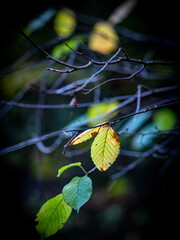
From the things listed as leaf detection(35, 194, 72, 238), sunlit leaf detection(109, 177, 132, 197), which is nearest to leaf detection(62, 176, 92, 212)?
leaf detection(35, 194, 72, 238)

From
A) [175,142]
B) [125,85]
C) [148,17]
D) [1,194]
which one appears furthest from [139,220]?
[148,17]

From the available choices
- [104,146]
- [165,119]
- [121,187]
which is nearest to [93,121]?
[165,119]

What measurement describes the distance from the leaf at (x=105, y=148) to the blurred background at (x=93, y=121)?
0.57 metres

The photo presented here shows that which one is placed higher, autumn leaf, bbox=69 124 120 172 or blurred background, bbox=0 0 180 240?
autumn leaf, bbox=69 124 120 172

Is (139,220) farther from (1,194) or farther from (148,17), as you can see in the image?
(148,17)

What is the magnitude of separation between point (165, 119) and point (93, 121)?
507 mm

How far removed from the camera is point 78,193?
42 centimetres

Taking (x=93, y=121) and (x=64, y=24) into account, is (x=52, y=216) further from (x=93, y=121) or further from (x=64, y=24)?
(x=64, y=24)

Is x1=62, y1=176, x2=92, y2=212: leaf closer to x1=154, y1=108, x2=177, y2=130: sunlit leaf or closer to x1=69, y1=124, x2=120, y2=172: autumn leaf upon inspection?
x1=69, y1=124, x2=120, y2=172: autumn leaf

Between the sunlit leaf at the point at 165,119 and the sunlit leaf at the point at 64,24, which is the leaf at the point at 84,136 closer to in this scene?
the sunlit leaf at the point at 165,119

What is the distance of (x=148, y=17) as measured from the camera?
145 cm

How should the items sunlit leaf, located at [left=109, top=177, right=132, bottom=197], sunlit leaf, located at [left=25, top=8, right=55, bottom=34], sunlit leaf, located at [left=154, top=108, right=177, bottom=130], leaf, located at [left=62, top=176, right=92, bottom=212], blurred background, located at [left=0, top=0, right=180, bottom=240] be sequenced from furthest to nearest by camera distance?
sunlit leaf, located at [left=109, top=177, right=132, bottom=197]
blurred background, located at [left=0, top=0, right=180, bottom=240]
sunlit leaf, located at [left=154, top=108, right=177, bottom=130]
sunlit leaf, located at [left=25, top=8, right=55, bottom=34]
leaf, located at [left=62, top=176, right=92, bottom=212]

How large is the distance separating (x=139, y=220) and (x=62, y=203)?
5.72ft

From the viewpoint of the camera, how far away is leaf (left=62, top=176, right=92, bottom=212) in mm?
409
